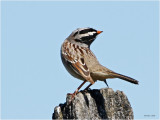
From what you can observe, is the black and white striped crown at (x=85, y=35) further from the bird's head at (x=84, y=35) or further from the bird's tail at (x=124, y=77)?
the bird's tail at (x=124, y=77)

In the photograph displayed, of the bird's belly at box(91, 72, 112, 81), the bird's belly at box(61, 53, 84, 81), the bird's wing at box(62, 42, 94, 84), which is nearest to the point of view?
the bird's wing at box(62, 42, 94, 84)

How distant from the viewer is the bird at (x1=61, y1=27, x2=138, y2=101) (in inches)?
332

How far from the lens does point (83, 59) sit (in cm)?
908

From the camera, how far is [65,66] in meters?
9.53

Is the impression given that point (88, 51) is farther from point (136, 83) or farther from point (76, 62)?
point (136, 83)

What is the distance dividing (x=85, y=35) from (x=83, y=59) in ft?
3.87

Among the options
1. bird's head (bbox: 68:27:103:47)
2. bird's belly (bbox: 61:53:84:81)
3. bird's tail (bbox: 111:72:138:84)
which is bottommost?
bird's tail (bbox: 111:72:138:84)

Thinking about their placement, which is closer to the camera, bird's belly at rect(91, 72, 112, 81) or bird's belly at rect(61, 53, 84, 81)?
bird's belly at rect(91, 72, 112, 81)

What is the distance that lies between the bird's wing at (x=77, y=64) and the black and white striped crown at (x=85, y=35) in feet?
2.16

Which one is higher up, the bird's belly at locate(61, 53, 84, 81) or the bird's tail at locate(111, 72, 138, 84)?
the bird's belly at locate(61, 53, 84, 81)

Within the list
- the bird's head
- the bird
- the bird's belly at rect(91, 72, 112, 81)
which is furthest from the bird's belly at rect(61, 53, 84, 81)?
the bird's head

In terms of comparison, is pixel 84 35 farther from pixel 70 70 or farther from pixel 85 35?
pixel 70 70

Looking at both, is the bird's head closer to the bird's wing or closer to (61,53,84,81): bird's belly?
the bird's wing

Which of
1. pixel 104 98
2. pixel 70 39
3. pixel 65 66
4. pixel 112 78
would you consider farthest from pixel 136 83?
pixel 70 39
